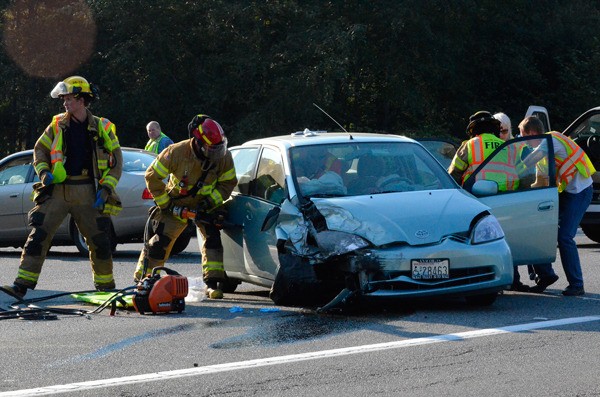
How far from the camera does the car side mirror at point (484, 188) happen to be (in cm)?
1016

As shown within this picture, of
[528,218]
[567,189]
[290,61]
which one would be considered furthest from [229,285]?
[290,61]

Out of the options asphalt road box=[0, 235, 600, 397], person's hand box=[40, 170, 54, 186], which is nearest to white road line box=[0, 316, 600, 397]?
asphalt road box=[0, 235, 600, 397]

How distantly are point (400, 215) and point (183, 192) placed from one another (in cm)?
232

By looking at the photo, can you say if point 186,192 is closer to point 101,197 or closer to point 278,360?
point 101,197

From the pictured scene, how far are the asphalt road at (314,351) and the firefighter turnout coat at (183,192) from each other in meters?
0.61

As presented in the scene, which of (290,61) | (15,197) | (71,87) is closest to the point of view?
(71,87)

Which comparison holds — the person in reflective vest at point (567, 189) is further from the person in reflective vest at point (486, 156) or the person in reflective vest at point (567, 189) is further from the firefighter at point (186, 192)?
the firefighter at point (186, 192)

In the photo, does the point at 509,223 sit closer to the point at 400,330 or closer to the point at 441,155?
the point at 400,330

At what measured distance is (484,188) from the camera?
400 inches

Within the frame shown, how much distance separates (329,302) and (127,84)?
94.0 ft

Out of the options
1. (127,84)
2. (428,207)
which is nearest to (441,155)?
(428,207)

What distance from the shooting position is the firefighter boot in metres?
11.0

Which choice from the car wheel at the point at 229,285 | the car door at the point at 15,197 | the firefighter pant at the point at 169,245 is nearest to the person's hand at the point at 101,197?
the firefighter pant at the point at 169,245

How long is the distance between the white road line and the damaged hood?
3.59ft
